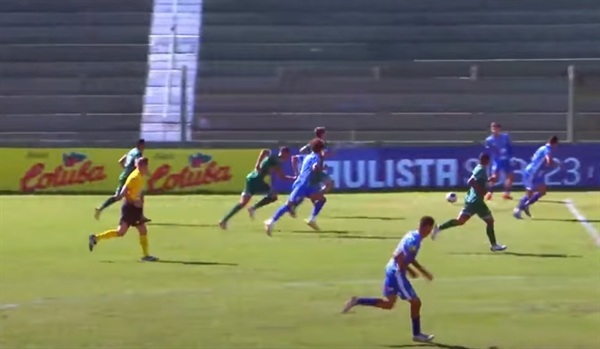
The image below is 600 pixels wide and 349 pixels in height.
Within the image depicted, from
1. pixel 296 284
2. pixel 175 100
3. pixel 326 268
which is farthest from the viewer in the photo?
pixel 175 100

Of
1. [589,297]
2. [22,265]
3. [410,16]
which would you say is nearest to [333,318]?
[589,297]

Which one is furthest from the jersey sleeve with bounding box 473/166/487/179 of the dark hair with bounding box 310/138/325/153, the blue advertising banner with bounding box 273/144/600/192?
the blue advertising banner with bounding box 273/144/600/192

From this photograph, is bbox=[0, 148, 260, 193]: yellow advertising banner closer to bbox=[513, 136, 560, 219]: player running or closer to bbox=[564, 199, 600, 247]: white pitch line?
bbox=[564, 199, 600, 247]: white pitch line

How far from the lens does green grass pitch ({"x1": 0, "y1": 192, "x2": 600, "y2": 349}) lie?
14.6 meters

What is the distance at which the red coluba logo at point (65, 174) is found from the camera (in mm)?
34375

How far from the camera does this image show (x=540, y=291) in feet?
57.3

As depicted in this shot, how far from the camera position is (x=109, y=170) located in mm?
34406

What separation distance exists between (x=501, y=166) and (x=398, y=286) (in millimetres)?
18465

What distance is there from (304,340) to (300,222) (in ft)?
41.1

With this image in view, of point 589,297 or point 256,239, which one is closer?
point 589,297

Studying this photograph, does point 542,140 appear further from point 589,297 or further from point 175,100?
point 589,297

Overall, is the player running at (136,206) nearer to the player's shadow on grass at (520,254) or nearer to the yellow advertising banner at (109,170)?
the player's shadow on grass at (520,254)

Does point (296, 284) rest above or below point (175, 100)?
below

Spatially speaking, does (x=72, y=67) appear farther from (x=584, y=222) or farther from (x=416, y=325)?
(x=416, y=325)
